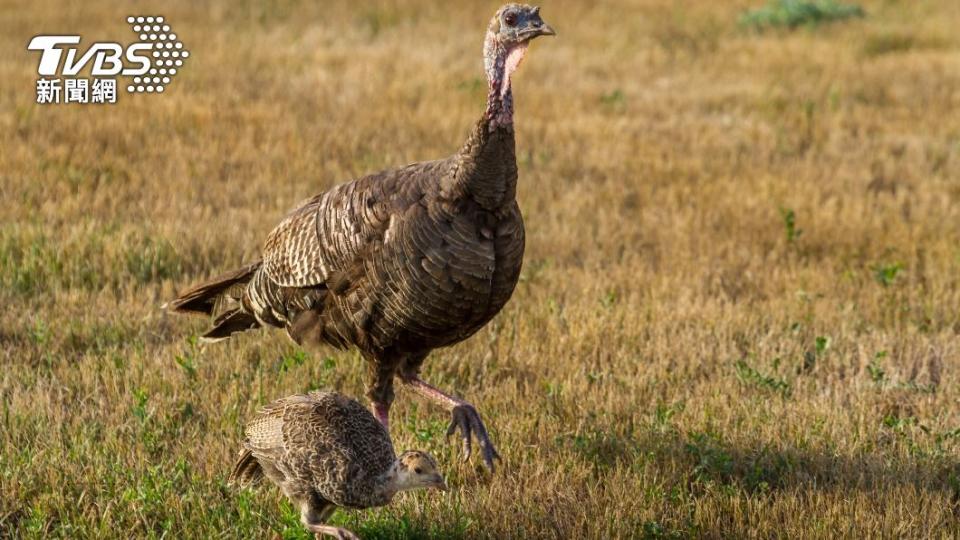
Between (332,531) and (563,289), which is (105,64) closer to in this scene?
(563,289)

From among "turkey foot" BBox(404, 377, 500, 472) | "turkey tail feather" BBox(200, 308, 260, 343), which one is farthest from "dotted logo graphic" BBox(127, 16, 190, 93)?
"turkey foot" BBox(404, 377, 500, 472)

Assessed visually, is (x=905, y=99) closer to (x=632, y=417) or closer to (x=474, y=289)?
(x=632, y=417)

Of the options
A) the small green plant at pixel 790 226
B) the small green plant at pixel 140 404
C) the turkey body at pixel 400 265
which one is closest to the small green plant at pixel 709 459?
the turkey body at pixel 400 265

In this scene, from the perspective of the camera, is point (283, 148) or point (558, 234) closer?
point (558, 234)

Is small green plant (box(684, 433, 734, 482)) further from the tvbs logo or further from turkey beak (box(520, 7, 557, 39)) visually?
the tvbs logo

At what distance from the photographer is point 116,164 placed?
11.1 m

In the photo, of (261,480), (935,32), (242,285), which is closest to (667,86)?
(935,32)

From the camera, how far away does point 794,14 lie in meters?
19.0

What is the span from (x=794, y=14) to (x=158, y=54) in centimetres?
976

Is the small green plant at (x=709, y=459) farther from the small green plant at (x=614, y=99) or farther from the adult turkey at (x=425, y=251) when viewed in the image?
the small green plant at (x=614, y=99)

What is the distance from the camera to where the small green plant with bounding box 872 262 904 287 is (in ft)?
29.6

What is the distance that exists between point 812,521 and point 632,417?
148 cm

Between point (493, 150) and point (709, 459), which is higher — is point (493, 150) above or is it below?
above

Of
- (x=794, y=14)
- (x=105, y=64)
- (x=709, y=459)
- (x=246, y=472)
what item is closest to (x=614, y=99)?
(x=794, y=14)
